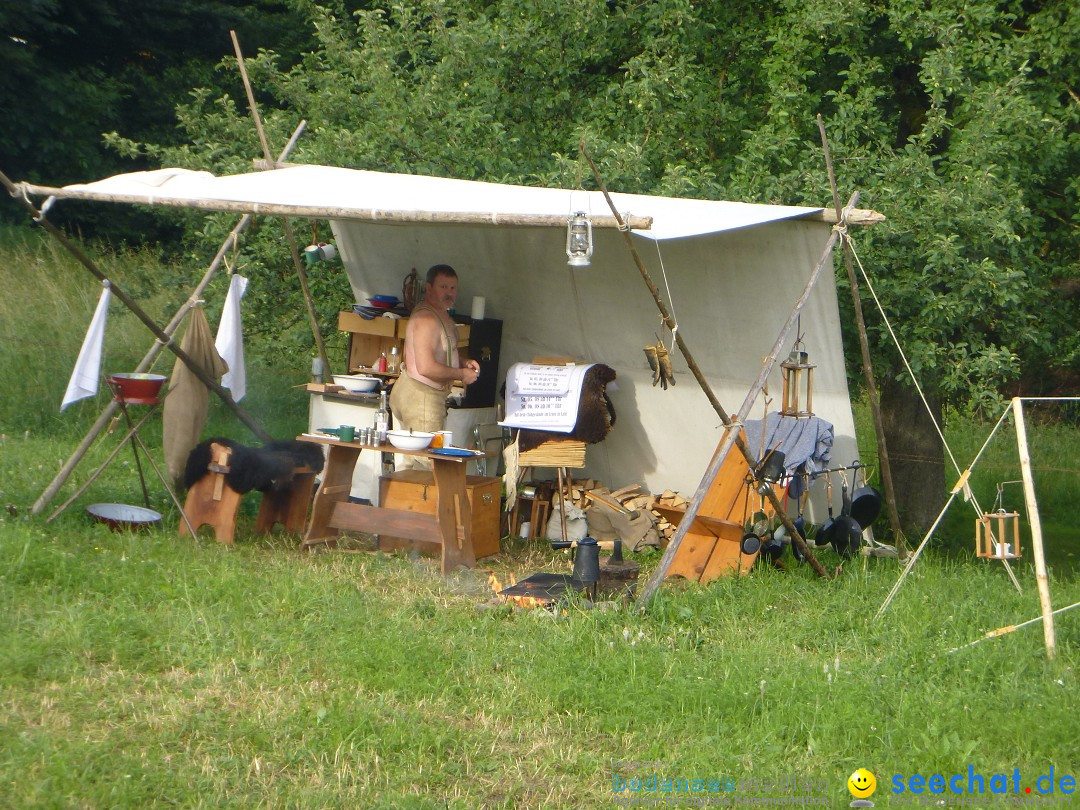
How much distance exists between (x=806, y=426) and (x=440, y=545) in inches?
78.9

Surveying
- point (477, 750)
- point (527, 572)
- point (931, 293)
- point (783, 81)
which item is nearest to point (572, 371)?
point (527, 572)

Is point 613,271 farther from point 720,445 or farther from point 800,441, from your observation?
point 720,445

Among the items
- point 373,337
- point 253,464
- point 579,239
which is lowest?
point 253,464

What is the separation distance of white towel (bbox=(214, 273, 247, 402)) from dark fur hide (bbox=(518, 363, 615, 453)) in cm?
167

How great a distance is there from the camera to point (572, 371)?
680 cm

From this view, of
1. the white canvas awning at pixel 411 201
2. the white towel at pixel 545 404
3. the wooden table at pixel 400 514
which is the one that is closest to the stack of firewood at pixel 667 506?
the white towel at pixel 545 404

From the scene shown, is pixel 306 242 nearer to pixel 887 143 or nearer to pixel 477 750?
pixel 887 143

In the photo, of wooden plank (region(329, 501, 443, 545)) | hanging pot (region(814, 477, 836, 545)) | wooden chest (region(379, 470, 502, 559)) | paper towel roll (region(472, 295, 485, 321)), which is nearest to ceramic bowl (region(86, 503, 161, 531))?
wooden plank (region(329, 501, 443, 545))

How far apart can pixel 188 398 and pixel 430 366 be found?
1.36 m

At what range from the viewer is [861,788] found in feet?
11.9

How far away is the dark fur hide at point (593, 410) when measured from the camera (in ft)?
22.1

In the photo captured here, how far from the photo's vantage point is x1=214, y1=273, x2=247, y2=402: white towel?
21.9 ft

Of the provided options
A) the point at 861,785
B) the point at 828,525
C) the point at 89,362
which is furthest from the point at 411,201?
the point at 861,785

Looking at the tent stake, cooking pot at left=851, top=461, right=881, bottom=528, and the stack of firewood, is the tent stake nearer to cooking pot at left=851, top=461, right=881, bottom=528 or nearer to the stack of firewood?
cooking pot at left=851, top=461, right=881, bottom=528
